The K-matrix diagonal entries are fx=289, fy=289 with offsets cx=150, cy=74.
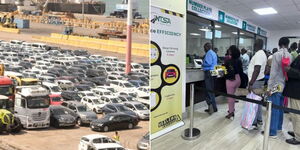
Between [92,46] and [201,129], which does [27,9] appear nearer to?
[92,46]

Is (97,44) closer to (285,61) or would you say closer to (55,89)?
(55,89)

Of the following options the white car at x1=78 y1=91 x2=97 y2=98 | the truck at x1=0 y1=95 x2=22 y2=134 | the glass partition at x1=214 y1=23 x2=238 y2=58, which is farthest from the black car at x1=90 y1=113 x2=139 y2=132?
the glass partition at x1=214 y1=23 x2=238 y2=58

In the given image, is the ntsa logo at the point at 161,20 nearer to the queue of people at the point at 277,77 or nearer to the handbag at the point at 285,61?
the queue of people at the point at 277,77

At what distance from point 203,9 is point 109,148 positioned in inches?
161

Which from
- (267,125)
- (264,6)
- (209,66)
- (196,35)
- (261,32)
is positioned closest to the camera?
(267,125)

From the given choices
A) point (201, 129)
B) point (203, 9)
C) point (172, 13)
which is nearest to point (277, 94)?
point (201, 129)

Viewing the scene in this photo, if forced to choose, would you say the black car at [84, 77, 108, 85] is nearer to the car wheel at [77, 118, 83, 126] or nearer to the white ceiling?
the car wheel at [77, 118, 83, 126]

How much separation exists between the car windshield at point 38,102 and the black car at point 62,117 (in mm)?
93

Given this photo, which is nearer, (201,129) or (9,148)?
(9,148)

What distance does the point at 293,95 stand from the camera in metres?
3.38

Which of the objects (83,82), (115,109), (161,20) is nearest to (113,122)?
(115,109)

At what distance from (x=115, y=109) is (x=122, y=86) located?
239 millimetres

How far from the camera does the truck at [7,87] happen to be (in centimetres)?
271

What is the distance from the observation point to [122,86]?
98.0 inches
